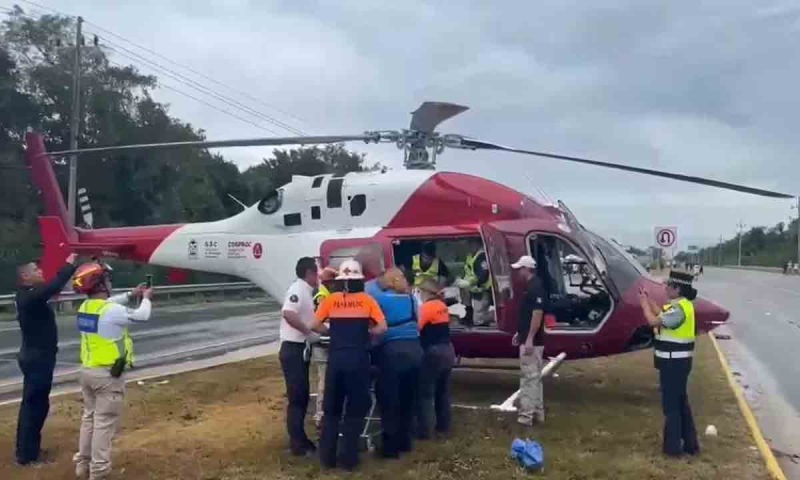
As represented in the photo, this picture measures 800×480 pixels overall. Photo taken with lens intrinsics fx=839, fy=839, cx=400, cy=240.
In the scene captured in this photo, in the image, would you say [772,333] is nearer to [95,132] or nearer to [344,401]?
[344,401]

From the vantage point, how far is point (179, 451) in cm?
803

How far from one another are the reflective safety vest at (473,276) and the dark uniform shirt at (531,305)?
151 centimetres

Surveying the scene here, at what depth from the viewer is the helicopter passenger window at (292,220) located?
1169 cm

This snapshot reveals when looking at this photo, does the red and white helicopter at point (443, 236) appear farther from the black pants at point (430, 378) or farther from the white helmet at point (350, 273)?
the white helmet at point (350, 273)

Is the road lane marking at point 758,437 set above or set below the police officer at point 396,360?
below

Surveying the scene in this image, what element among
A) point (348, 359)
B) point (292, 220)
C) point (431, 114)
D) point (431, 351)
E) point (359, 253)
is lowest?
point (431, 351)

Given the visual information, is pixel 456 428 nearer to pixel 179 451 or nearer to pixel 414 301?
pixel 414 301

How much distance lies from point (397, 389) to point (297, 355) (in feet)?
3.21

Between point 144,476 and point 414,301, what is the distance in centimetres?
285

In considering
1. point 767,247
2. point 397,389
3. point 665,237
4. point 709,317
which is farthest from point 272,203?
point 767,247

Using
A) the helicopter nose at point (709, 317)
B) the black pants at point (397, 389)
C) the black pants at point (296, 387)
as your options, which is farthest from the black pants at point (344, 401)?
the helicopter nose at point (709, 317)

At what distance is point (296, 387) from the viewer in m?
7.73

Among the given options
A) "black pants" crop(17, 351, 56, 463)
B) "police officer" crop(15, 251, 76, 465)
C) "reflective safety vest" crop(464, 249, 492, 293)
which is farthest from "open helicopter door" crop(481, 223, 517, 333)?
"black pants" crop(17, 351, 56, 463)

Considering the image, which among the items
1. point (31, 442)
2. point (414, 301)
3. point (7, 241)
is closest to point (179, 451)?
point (31, 442)
